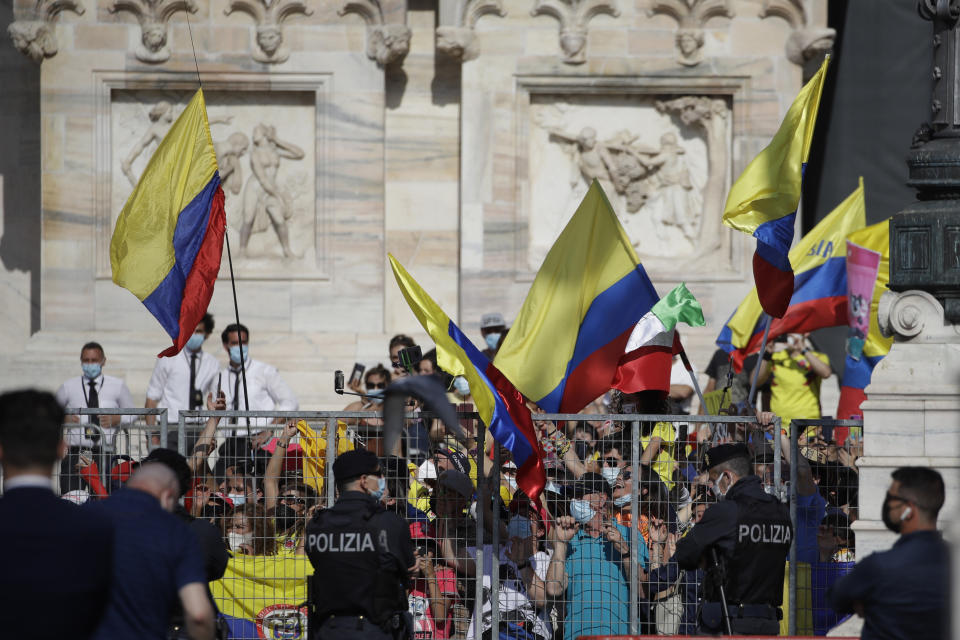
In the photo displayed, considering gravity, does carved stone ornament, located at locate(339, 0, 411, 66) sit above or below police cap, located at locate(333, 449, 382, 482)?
above

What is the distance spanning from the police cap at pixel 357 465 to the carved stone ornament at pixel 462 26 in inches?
Result: 318

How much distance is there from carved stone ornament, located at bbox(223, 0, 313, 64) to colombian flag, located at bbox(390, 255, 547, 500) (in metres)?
6.87

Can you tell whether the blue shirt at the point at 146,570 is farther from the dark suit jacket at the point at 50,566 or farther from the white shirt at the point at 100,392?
the white shirt at the point at 100,392

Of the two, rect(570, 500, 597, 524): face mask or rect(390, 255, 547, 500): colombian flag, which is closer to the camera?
rect(390, 255, 547, 500): colombian flag

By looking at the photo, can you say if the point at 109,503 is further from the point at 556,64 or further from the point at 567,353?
the point at 556,64

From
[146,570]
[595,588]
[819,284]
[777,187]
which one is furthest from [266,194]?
[146,570]

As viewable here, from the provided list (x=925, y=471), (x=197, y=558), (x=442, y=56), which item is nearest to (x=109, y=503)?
(x=197, y=558)

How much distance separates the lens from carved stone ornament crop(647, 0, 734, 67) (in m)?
15.9

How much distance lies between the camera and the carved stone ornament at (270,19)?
1589 centimetres

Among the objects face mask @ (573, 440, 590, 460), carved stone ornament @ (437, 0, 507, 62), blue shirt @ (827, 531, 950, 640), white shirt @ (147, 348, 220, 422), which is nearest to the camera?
blue shirt @ (827, 531, 950, 640)

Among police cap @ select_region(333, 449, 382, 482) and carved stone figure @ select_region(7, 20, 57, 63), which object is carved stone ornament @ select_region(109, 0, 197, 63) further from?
police cap @ select_region(333, 449, 382, 482)

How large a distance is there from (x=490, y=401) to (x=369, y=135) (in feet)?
23.4

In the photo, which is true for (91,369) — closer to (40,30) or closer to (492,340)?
(492,340)

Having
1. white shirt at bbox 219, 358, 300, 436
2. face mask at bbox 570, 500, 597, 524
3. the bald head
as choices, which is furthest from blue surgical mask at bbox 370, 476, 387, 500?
white shirt at bbox 219, 358, 300, 436
